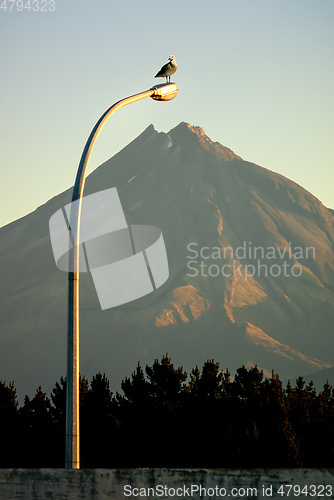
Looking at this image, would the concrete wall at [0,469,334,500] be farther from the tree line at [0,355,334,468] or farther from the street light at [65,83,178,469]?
the tree line at [0,355,334,468]

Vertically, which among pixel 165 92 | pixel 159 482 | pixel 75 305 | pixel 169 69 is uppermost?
pixel 169 69

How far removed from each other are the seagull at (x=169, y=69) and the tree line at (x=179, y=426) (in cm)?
3853

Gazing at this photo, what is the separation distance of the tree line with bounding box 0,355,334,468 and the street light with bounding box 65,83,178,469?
39465mm

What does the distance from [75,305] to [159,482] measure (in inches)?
131

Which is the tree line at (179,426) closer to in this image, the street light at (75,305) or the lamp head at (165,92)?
the lamp head at (165,92)

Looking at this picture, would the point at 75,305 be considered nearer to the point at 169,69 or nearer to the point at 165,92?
the point at 165,92

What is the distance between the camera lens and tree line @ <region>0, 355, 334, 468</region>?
50.7m

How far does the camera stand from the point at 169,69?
46.9ft

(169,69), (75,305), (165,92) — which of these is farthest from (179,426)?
(75,305)

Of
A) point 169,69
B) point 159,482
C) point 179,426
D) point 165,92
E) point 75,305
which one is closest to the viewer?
point 159,482

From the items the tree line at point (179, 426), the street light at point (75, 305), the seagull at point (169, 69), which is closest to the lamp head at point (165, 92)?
the street light at point (75, 305)

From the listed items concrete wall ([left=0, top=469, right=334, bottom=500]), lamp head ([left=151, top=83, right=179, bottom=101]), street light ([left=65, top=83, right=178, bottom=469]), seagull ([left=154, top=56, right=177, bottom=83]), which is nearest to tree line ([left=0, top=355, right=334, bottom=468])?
seagull ([left=154, top=56, right=177, bottom=83])

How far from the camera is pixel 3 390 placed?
189ft

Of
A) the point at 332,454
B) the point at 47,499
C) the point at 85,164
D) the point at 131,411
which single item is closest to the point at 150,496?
the point at 47,499
